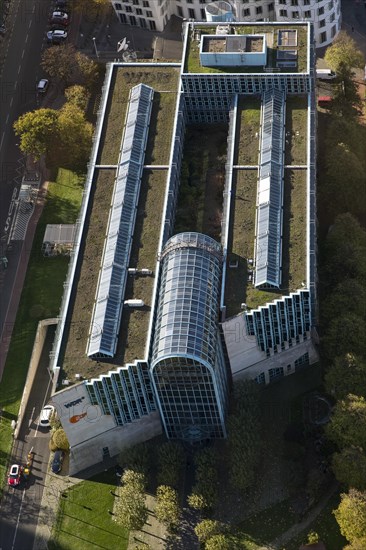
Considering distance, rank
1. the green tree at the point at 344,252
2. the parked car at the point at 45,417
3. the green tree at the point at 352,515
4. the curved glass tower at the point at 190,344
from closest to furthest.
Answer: the green tree at the point at 352,515, the curved glass tower at the point at 190,344, the parked car at the point at 45,417, the green tree at the point at 344,252

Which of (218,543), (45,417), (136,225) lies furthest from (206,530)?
(136,225)

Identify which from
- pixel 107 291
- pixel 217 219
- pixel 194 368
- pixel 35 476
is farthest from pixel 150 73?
pixel 35 476

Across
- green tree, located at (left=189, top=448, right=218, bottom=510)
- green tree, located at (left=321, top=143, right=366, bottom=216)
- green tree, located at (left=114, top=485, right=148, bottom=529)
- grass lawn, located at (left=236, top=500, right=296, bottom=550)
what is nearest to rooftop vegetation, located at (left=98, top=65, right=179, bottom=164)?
green tree, located at (left=321, top=143, right=366, bottom=216)

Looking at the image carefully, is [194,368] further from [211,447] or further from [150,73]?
[150,73]

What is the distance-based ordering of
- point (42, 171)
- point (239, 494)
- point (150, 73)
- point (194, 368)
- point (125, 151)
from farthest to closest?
point (42, 171)
point (150, 73)
point (125, 151)
point (239, 494)
point (194, 368)

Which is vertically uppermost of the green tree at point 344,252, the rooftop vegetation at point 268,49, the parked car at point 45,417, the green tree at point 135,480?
the rooftop vegetation at point 268,49

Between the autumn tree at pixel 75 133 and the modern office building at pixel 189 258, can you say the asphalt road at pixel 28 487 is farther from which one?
the autumn tree at pixel 75 133

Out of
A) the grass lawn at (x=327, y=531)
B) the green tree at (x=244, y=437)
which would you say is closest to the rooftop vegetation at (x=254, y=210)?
the green tree at (x=244, y=437)
